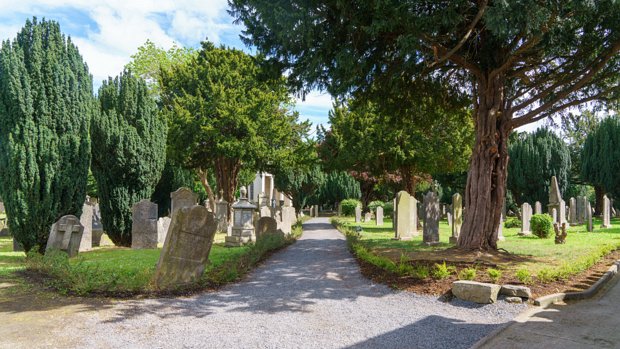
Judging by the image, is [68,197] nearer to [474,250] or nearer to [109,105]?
[109,105]

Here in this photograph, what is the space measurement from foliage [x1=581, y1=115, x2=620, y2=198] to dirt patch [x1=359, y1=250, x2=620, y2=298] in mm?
28015

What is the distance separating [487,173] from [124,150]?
11.7 meters

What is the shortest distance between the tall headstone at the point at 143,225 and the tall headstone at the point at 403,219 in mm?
9054

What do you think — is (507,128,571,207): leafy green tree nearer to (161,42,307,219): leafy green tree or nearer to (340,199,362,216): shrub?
(340,199,362,216): shrub

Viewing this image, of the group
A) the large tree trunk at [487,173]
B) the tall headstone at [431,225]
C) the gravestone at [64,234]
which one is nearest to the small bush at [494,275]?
the large tree trunk at [487,173]

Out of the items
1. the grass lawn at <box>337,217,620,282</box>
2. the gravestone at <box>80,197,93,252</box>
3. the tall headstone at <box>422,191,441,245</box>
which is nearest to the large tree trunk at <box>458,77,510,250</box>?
the grass lawn at <box>337,217,620,282</box>

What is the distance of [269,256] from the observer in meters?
12.9

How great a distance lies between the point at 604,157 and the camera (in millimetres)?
35281

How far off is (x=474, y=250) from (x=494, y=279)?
3.31 meters

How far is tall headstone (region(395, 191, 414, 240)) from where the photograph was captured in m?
16.5

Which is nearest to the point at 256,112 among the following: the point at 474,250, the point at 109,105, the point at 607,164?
the point at 109,105

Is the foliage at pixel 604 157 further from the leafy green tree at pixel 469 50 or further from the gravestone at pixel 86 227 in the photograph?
the gravestone at pixel 86 227

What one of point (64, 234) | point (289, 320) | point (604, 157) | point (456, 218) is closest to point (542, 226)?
point (456, 218)

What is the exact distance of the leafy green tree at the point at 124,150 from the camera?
1460 cm
